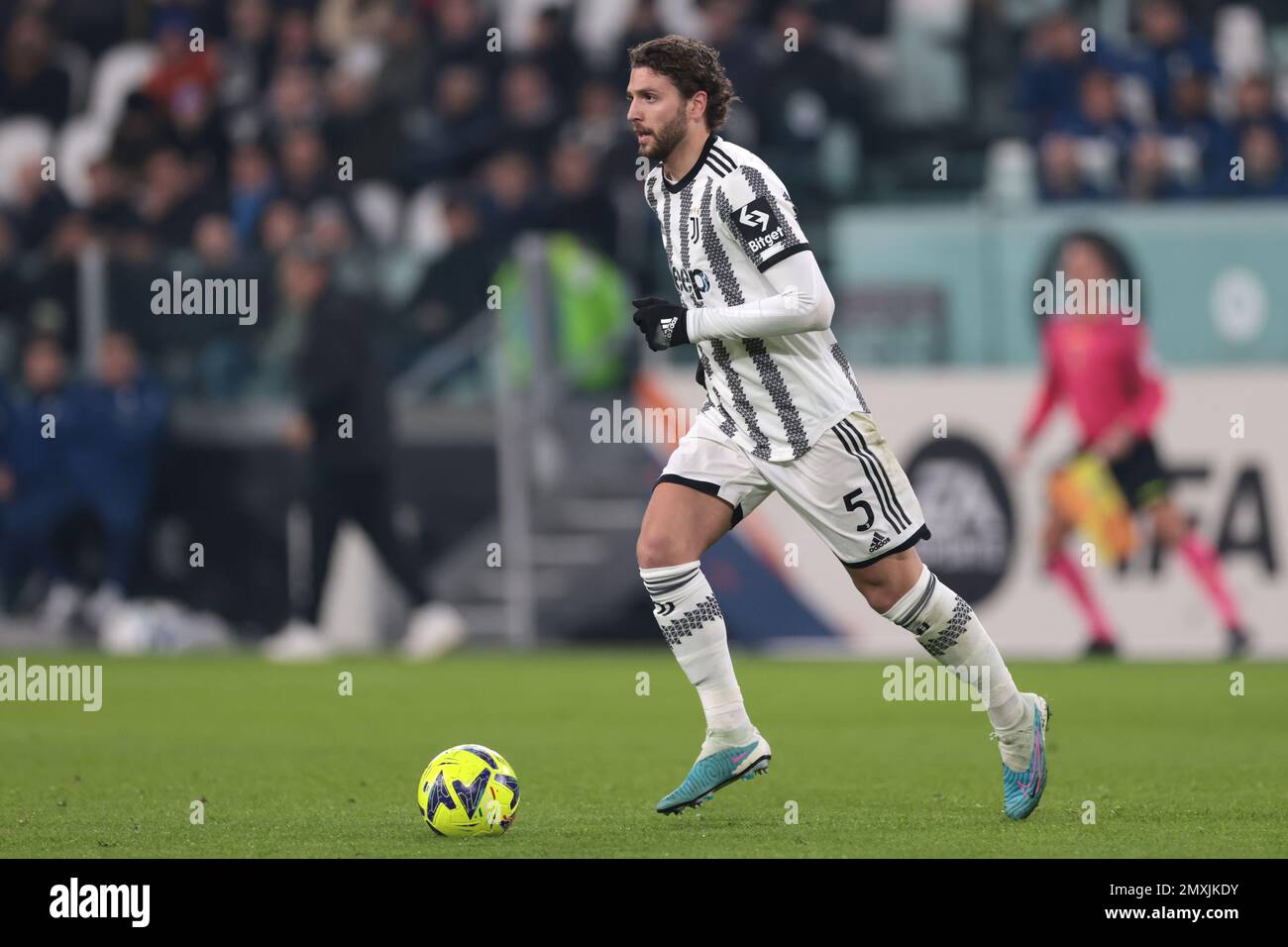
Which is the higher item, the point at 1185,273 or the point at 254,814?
the point at 1185,273

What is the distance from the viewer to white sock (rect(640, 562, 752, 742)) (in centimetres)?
728

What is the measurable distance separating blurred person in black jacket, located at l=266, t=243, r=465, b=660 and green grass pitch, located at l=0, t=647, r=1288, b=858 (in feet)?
2.00

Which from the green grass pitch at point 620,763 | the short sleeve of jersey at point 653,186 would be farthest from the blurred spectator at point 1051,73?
the short sleeve of jersey at point 653,186

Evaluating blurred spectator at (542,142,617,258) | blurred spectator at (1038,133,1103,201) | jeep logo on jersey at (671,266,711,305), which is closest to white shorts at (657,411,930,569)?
jeep logo on jersey at (671,266,711,305)

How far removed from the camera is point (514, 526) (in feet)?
52.6

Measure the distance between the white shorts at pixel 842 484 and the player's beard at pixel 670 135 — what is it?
1.00 meters

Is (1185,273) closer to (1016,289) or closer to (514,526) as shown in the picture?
(1016,289)

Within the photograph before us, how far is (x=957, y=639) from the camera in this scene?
7191 mm

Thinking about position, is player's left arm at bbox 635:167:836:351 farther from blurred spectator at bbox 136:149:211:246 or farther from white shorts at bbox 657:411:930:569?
blurred spectator at bbox 136:149:211:246

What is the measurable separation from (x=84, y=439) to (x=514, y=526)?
333 cm

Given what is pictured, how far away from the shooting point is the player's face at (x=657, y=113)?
7164mm

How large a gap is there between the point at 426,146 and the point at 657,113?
11.5 meters
